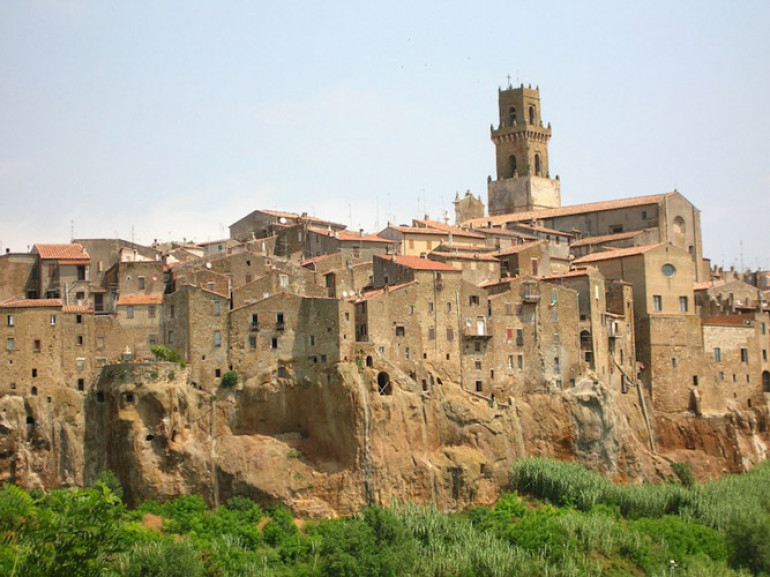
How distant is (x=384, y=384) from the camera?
73.8 meters

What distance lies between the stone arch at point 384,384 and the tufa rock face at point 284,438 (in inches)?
14.9

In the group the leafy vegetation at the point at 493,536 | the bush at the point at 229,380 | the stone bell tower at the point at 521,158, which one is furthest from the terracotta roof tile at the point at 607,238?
the bush at the point at 229,380

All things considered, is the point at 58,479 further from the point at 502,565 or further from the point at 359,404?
the point at 502,565

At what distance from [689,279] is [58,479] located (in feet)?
145

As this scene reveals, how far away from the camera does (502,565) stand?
6588 centimetres

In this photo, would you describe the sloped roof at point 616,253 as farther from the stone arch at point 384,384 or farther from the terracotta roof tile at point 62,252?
the terracotta roof tile at point 62,252

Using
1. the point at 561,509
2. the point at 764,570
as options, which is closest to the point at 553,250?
the point at 561,509

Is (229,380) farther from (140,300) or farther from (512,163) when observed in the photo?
(512,163)

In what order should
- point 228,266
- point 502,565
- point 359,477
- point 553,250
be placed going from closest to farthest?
1. point 502,565
2. point 359,477
3. point 228,266
4. point 553,250

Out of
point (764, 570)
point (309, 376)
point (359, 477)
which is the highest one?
point (309, 376)

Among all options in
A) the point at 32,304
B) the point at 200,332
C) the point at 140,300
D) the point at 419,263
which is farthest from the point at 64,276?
the point at 419,263

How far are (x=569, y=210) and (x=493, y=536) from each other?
140 feet

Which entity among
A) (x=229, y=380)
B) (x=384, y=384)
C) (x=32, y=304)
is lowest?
(x=384, y=384)

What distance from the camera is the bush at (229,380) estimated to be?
7225 cm
